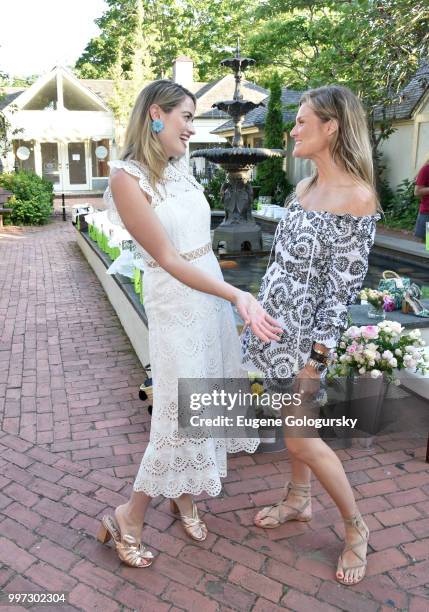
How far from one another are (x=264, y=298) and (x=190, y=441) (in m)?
0.68

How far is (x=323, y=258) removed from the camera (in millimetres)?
2145

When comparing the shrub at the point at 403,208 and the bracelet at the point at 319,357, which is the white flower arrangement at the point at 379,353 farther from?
the shrub at the point at 403,208

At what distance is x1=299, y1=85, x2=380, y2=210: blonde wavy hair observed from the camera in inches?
82.6

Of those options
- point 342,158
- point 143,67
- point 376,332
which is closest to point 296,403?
point 342,158

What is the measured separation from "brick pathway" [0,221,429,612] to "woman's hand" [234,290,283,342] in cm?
114

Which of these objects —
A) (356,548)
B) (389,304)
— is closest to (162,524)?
(356,548)

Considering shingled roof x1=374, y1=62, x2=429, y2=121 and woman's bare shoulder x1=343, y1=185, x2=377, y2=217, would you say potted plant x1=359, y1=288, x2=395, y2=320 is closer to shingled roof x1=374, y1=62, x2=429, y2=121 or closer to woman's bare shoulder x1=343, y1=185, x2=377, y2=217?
woman's bare shoulder x1=343, y1=185, x2=377, y2=217

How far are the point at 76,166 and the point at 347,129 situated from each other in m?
28.9

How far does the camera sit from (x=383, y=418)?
11.8 ft

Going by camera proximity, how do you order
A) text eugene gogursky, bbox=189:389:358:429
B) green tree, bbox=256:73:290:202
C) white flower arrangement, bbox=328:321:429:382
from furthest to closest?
green tree, bbox=256:73:290:202, white flower arrangement, bbox=328:321:429:382, text eugene gogursky, bbox=189:389:358:429

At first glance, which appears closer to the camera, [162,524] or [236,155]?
[162,524]

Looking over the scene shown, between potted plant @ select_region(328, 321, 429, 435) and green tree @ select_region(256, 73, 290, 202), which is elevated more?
green tree @ select_region(256, 73, 290, 202)

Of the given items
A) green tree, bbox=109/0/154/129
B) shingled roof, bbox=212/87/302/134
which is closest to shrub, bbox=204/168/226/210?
shingled roof, bbox=212/87/302/134

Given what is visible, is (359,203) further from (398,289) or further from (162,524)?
(398,289)
